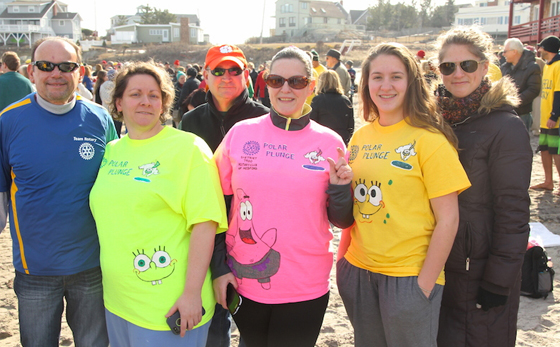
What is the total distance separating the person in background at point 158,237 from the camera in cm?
213

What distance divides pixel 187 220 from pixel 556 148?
688 centimetres

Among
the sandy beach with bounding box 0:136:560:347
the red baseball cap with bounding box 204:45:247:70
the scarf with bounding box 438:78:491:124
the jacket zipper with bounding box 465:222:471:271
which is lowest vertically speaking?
the sandy beach with bounding box 0:136:560:347

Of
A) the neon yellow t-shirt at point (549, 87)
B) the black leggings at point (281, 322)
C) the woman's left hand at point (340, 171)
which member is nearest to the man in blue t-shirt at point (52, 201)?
the black leggings at point (281, 322)

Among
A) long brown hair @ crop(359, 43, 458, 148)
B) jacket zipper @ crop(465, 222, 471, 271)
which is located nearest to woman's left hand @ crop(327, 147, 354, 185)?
long brown hair @ crop(359, 43, 458, 148)

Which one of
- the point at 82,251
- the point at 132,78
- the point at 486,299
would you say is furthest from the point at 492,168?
the point at 82,251

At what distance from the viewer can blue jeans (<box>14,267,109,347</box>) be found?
2393mm

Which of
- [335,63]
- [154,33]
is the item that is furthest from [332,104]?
[154,33]

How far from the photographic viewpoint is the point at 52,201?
234 cm

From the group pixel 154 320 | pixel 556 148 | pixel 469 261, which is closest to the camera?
pixel 154 320

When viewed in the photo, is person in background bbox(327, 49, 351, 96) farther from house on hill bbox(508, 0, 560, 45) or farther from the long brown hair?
house on hill bbox(508, 0, 560, 45)

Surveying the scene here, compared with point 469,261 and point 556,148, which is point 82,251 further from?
point 556,148

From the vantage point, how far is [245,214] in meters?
2.26

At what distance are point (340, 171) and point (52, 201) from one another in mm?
1639

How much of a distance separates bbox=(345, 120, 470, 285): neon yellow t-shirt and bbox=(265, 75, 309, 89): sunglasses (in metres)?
0.54
